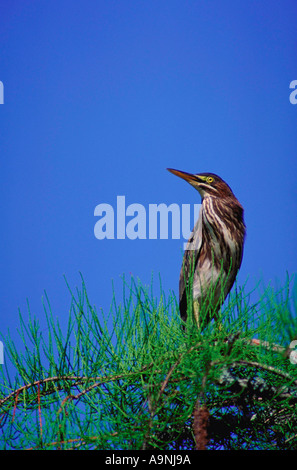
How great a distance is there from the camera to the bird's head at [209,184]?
486cm

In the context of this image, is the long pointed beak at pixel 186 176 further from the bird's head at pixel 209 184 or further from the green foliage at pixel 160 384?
the green foliage at pixel 160 384

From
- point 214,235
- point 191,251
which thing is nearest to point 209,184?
point 214,235

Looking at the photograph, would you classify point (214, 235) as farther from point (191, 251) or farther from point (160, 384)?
point (160, 384)

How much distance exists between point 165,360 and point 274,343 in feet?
1.52

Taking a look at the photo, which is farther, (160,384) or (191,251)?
(191,251)

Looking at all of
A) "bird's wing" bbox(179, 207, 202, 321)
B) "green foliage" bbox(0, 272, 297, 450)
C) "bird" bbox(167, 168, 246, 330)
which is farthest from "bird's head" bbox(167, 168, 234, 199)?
"green foliage" bbox(0, 272, 297, 450)

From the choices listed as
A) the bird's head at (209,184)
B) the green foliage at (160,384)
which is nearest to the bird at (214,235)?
the bird's head at (209,184)

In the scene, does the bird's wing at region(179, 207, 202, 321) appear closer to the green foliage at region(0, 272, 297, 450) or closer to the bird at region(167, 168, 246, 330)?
the bird at region(167, 168, 246, 330)

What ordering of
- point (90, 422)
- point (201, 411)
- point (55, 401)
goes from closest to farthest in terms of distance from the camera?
point (201, 411) → point (90, 422) → point (55, 401)

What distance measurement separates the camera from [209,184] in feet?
16.0

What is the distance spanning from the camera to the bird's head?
15.9ft

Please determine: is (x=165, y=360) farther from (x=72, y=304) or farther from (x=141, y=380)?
(x=72, y=304)
